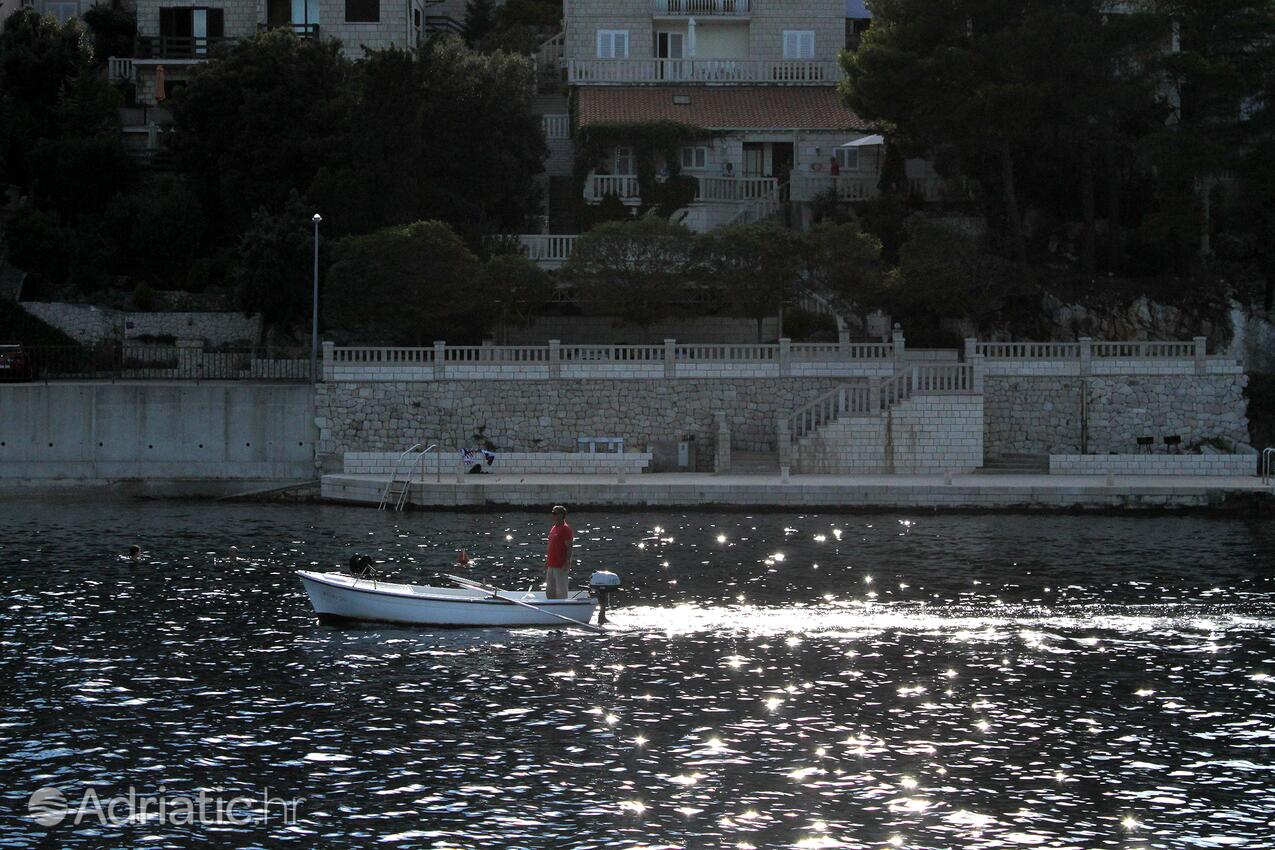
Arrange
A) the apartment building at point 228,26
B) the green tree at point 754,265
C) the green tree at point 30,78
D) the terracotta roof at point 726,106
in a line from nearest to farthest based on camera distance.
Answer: the green tree at point 754,265 < the green tree at point 30,78 < the terracotta roof at point 726,106 < the apartment building at point 228,26

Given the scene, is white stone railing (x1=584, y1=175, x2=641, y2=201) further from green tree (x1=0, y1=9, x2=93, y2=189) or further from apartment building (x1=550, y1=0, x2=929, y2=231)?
green tree (x1=0, y1=9, x2=93, y2=189)

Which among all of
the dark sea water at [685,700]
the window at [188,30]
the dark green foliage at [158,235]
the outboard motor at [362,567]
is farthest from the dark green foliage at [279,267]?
the outboard motor at [362,567]

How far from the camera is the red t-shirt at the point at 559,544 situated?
1183 inches

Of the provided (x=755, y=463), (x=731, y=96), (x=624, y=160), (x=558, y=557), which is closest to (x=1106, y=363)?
(x=755, y=463)

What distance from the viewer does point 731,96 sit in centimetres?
6856

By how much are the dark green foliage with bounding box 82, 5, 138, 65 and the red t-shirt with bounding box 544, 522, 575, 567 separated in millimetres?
50904

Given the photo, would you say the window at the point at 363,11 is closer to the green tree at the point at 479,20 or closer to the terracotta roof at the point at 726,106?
the terracotta roof at the point at 726,106

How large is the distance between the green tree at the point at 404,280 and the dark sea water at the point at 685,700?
13.8 metres

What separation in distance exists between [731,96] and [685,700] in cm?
4717

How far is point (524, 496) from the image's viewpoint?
45969 mm

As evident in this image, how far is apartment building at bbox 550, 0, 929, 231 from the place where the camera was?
209 ft

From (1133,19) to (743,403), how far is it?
62.9 ft

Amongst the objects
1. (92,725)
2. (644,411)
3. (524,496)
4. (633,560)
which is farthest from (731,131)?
(92,725)

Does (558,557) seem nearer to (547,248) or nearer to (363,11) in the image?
(547,248)
